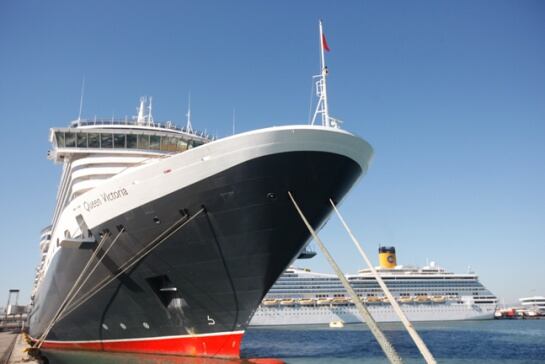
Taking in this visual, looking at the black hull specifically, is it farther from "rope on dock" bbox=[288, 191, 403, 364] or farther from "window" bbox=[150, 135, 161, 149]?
"window" bbox=[150, 135, 161, 149]

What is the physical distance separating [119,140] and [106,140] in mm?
554

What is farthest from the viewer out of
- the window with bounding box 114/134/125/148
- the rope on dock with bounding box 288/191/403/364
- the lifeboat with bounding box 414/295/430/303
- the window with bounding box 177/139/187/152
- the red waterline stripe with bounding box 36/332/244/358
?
the lifeboat with bounding box 414/295/430/303

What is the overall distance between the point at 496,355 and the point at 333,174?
53.9ft

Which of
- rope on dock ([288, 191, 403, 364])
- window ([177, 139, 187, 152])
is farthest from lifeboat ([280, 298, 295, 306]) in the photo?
rope on dock ([288, 191, 403, 364])

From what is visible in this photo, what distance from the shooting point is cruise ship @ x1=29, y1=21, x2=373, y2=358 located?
10602 mm

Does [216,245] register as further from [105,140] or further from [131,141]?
[105,140]

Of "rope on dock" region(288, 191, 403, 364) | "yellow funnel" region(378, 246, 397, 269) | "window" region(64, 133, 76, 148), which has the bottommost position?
"yellow funnel" region(378, 246, 397, 269)

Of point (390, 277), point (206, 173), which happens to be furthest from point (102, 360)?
point (390, 277)

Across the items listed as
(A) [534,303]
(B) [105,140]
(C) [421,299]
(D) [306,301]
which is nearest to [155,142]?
(B) [105,140]

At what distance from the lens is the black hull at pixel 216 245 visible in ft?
35.2

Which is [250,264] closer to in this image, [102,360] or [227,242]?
[227,242]

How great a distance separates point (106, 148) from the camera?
1580cm

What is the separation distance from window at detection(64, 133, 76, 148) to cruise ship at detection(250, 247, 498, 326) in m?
45.7

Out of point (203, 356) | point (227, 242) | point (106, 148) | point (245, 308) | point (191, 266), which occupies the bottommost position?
point (203, 356)
